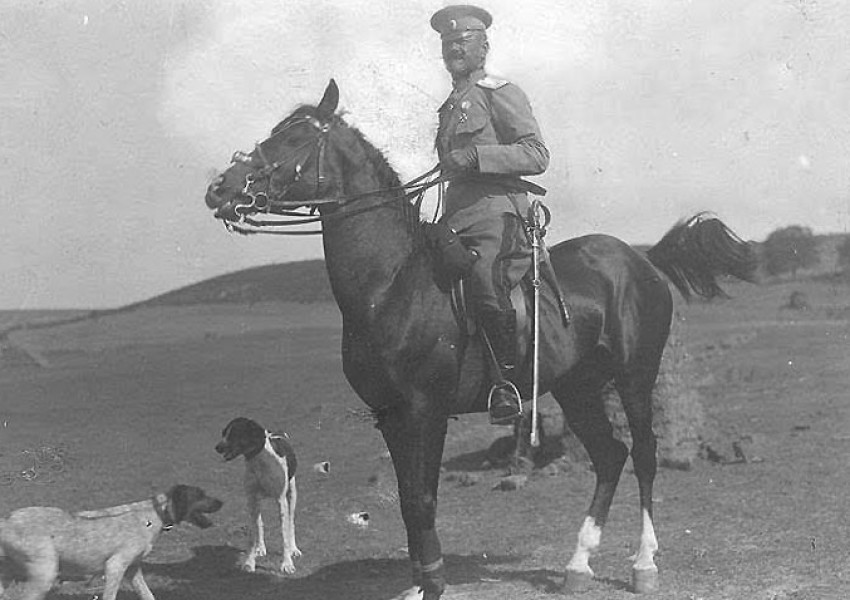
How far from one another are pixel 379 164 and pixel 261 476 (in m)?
1.96

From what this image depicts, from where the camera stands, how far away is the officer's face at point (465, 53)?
209 inches

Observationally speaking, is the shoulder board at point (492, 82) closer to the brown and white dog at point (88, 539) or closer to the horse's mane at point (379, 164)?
the horse's mane at point (379, 164)

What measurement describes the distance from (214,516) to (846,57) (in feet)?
17.5

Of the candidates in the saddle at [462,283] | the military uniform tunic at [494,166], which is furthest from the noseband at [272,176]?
the military uniform tunic at [494,166]

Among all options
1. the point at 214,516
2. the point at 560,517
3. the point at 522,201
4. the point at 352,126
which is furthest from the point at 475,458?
the point at 352,126

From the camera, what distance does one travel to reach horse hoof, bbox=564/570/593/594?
561cm

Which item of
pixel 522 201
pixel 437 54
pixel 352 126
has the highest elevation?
pixel 437 54

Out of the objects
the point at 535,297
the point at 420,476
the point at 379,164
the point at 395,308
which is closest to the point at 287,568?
the point at 420,476

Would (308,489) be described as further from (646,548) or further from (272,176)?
(272,176)

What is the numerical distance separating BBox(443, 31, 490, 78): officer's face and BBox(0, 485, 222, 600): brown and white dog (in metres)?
2.53

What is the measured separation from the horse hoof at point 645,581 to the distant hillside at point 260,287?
2633mm

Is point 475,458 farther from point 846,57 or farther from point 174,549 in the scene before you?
point 846,57

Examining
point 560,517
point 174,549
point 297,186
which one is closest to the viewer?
point 297,186

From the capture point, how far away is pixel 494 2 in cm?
627
